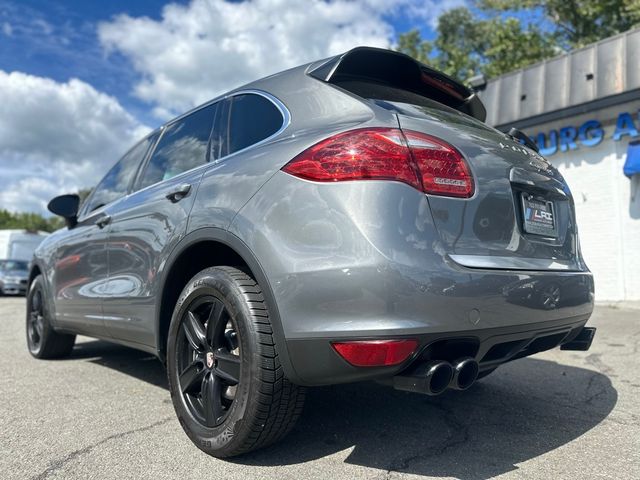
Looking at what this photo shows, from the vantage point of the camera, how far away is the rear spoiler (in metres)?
2.60

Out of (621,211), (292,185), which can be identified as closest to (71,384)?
(292,185)

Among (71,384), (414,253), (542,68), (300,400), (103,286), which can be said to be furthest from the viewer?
(542,68)

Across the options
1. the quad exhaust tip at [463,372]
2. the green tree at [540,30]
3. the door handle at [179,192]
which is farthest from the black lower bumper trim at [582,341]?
the green tree at [540,30]

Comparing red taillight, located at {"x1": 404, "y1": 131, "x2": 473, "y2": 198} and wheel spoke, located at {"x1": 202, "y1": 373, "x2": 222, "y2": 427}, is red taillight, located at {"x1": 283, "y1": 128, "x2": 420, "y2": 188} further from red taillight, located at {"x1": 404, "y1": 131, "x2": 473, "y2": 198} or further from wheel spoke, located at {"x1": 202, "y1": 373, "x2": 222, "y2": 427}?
wheel spoke, located at {"x1": 202, "y1": 373, "x2": 222, "y2": 427}

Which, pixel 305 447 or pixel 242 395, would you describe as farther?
pixel 305 447

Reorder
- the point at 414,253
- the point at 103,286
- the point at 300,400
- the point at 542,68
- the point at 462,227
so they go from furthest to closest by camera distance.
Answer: the point at 542,68 < the point at 103,286 < the point at 300,400 < the point at 462,227 < the point at 414,253

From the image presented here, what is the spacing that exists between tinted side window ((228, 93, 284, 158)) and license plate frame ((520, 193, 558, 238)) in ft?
3.97

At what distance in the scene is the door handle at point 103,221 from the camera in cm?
374

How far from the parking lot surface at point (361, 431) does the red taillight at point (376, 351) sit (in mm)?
575

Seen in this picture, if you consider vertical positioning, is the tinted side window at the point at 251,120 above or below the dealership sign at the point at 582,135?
below

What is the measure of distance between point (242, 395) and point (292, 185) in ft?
2.95

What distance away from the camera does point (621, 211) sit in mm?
10227

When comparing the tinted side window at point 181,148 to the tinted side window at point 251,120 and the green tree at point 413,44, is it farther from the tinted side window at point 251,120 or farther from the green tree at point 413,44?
the green tree at point 413,44

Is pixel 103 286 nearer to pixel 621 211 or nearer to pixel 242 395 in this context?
pixel 242 395
